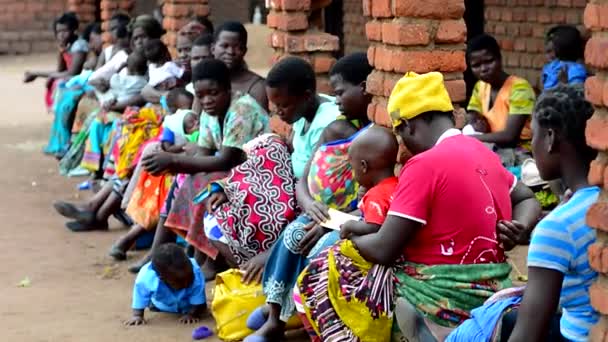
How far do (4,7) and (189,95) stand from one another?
1701 centimetres

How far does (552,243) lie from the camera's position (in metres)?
3.44

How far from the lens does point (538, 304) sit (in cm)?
345

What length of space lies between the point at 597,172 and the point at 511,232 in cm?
87

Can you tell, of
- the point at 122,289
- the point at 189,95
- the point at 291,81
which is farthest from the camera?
the point at 189,95

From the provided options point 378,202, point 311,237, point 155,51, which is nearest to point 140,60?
point 155,51

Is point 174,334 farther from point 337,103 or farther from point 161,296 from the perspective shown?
point 337,103

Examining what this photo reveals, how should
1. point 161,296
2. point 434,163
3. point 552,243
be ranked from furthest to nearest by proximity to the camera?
point 161,296
point 434,163
point 552,243

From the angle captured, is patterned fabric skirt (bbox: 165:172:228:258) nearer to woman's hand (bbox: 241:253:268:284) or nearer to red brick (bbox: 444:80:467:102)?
woman's hand (bbox: 241:253:268:284)

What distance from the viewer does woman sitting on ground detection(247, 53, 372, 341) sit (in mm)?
5297

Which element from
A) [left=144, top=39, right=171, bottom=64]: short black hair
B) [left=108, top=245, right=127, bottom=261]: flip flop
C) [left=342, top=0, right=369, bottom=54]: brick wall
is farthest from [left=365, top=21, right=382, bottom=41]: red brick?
[left=342, top=0, right=369, bottom=54]: brick wall

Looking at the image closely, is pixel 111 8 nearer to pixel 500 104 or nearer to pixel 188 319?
pixel 500 104

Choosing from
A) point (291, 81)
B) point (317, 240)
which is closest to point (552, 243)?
point (317, 240)

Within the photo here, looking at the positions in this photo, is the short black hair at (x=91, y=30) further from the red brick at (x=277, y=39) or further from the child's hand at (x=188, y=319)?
the child's hand at (x=188, y=319)

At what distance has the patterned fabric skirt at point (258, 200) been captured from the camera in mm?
5887
